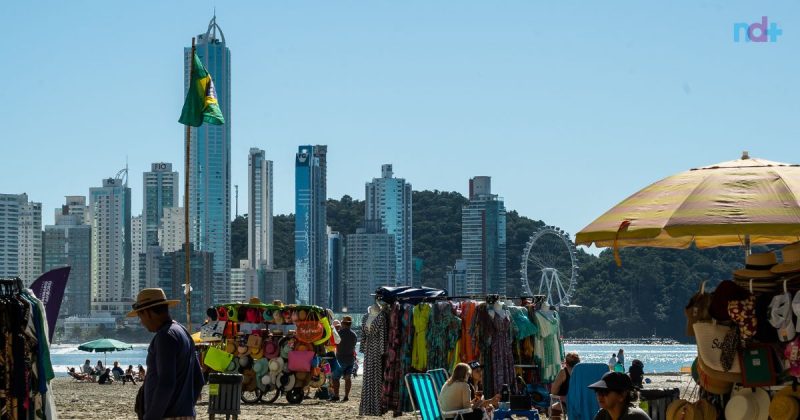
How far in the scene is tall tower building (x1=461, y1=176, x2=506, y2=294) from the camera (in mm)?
179375

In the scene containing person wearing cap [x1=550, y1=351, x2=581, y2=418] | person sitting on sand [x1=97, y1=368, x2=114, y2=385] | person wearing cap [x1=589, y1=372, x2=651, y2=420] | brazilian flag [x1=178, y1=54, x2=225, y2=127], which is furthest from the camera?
person sitting on sand [x1=97, y1=368, x2=114, y2=385]

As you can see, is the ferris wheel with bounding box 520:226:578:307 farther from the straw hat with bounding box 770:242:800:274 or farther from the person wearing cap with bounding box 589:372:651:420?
the person wearing cap with bounding box 589:372:651:420

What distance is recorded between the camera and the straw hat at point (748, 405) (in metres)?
8.09

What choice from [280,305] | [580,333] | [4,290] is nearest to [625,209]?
[4,290]

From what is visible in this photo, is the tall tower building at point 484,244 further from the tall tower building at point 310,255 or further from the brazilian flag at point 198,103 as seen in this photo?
the brazilian flag at point 198,103

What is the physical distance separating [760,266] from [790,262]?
20 cm

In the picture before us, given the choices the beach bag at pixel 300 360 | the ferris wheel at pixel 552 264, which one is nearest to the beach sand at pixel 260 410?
the beach bag at pixel 300 360

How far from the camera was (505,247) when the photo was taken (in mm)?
189750

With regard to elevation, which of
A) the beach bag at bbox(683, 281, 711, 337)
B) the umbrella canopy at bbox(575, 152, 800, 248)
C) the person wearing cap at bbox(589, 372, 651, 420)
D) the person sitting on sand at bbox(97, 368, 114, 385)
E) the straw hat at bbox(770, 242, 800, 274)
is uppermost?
the umbrella canopy at bbox(575, 152, 800, 248)

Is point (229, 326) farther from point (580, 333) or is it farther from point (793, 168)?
point (580, 333)

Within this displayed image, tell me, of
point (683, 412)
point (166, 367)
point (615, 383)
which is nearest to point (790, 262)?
point (683, 412)

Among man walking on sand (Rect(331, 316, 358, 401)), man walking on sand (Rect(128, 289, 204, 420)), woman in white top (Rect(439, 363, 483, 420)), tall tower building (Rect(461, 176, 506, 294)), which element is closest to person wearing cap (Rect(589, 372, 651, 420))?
man walking on sand (Rect(128, 289, 204, 420))

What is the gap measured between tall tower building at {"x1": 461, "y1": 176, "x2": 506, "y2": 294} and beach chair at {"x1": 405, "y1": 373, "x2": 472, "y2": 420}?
162251 millimetres

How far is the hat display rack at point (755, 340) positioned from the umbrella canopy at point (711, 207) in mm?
267
